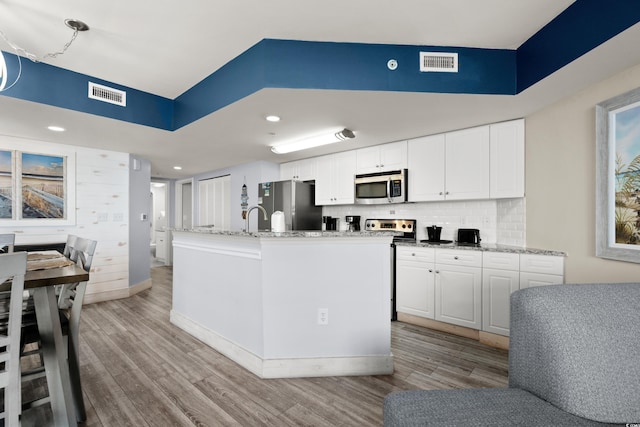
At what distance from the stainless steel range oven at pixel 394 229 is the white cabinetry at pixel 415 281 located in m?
0.05

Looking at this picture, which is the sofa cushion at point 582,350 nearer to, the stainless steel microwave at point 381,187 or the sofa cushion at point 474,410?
the sofa cushion at point 474,410

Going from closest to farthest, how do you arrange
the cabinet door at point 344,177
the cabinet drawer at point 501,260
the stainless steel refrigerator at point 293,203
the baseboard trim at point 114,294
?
the cabinet drawer at point 501,260, the baseboard trim at point 114,294, the cabinet door at point 344,177, the stainless steel refrigerator at point 293,203

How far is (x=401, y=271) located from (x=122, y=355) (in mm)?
2860

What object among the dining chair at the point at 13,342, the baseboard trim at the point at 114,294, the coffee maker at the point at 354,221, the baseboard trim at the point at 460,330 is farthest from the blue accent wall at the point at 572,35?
the baseboard trim at the point at 114,294

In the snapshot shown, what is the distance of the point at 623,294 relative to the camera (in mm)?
1140

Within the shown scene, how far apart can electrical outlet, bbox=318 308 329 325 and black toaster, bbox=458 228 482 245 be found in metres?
1.99

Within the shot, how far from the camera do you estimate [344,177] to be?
4.38 metres

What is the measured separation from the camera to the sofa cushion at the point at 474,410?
3.02ft

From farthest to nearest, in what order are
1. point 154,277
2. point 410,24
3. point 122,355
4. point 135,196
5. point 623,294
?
point 154,277, point 135,196, point 122,355, point 410,24, point 623,294

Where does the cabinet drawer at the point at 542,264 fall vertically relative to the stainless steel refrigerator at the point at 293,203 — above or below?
below

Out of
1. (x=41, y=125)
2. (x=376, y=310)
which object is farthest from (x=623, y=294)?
(x=41, y=125)

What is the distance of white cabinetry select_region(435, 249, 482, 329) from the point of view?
9.52 feet

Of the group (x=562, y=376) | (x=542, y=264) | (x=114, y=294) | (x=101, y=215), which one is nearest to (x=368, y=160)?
(x=542, y=264)

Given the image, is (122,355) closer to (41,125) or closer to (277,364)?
(277,364)
